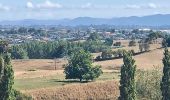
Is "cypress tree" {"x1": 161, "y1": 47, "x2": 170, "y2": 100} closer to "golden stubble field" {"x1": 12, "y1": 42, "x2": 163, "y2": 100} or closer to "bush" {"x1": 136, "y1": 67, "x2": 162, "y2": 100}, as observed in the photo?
"bush" {"x1": 136, "y1": 67, "x2": 162, "y2": 100}

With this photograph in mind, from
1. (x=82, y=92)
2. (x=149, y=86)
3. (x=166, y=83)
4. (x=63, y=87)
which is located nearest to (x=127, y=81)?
(x=166, y=83)

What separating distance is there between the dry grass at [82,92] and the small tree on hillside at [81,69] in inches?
123

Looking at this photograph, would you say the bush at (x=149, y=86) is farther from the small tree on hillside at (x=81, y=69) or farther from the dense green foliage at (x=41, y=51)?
the dense green foliage at (x=41, y=51)

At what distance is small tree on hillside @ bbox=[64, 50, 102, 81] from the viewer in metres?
95.1

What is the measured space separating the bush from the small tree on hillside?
15.2 meters

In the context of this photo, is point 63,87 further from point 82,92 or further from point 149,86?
point 149,86

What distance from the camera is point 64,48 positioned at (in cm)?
18938

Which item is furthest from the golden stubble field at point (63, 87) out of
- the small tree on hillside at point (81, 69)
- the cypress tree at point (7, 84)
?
the cypress tree at point (7, 84)

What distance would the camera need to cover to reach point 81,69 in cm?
9506

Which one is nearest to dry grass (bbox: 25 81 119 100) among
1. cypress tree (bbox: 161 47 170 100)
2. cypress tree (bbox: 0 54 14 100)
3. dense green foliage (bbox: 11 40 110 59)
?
cypress tree (bbox: 161 47 170 100)

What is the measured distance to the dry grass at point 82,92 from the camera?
277ft

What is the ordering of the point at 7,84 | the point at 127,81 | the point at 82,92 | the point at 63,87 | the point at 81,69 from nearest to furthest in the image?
the point at 7,84 < the point at 127,81 < the point at 63,87 < the point at 82,92 < the point at 81,69

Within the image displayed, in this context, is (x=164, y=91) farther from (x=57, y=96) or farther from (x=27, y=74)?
(x=27, y=74)

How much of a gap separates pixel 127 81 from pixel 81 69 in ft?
89.4
